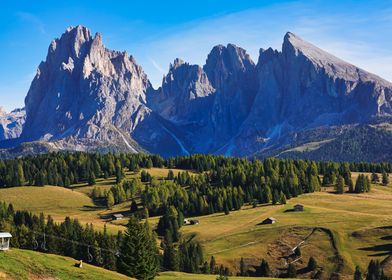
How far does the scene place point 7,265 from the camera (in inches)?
2290

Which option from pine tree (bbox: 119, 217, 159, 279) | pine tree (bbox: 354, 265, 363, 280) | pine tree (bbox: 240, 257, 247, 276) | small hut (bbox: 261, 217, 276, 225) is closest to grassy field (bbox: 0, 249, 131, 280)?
pine tree (bbox: 119, 217, 159, 279)

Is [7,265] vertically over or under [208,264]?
over

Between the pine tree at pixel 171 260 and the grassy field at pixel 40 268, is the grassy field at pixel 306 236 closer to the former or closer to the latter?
the pine tree at pixel 171 260

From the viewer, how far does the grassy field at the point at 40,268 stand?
57594mm

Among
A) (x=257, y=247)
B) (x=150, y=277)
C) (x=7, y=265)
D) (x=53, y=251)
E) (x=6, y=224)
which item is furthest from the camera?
(x=257, y=247)

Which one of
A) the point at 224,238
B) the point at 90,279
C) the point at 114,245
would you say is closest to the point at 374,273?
the point at 224,238

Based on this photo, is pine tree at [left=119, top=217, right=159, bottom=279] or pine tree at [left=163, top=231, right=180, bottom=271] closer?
pine tree at [left=119, top=217, right=159, bottom=279]

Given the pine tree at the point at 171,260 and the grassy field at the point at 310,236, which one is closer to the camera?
the pine tree at the point at 171,260

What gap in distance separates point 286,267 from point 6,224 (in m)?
72.7

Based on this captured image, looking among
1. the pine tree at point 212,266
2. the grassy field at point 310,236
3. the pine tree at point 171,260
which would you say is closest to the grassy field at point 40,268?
the pine tree at point 171,260

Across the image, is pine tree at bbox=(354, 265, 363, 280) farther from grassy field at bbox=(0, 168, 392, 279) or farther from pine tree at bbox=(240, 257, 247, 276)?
pine tree at bbox=(240, 257, 247, 276)

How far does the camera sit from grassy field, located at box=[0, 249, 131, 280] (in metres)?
57.6

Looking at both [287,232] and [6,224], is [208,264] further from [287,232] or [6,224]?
[6,224]

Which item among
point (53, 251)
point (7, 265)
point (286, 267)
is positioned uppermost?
point (7, 265)
